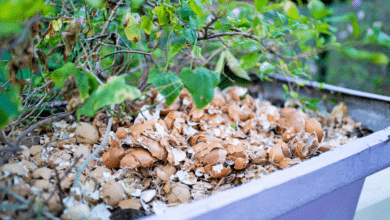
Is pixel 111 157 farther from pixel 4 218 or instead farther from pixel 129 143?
pixel 4 218

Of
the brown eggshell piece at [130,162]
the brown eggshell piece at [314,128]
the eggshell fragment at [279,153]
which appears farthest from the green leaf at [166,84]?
the brown eggshell piece at [314,128]

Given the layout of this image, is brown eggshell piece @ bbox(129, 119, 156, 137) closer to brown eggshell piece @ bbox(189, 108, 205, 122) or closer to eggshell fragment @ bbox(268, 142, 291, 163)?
brown eggshell piece @ bbox(189, 108, 205, 122)

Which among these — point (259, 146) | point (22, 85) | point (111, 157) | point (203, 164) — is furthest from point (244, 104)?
point (22, 85)

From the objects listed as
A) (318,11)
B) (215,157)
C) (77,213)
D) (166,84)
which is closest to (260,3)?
(318,11)

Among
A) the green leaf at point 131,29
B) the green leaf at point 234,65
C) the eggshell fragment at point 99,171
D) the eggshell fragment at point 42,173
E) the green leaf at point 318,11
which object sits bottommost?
the eggshell fragment at point 99,171

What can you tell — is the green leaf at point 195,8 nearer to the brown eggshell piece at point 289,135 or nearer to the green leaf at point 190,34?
the green leaf at point 190,34
